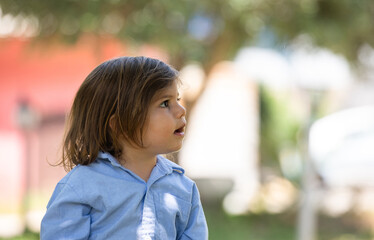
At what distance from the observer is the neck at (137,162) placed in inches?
73.5

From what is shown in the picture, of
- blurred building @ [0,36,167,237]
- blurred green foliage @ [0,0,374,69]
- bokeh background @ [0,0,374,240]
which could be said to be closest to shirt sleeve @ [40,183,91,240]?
bokeh background @ [0,0,374,240]

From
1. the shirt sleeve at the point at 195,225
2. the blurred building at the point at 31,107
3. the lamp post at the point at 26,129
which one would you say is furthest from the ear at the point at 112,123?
the blurred building at the point at 31,107

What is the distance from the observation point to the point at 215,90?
11422 mm

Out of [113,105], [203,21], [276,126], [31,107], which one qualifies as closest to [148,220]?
[113,105]

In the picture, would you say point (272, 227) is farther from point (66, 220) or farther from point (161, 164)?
point (66, 220)

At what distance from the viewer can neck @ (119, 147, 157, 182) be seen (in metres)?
1.87

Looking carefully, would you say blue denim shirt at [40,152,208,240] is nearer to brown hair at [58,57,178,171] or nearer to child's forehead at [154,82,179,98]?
brown hair at [58,57,178,171]

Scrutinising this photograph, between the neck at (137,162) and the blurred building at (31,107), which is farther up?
the neck at (137,162)

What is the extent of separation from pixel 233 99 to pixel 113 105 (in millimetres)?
9741

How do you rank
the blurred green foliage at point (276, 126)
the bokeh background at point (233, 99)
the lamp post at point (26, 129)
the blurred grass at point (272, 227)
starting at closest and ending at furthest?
1. the bokeh background at point (233, 99)
2. the lamp post at point (26, 129)
3. the blurred grass at point (272, 227)
4. the blurred green foliage at point (276, 126)

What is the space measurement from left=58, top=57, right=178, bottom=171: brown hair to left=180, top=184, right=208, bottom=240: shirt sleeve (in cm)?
25

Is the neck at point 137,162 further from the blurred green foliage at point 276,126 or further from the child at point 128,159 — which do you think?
the blurred green foliage at point 276,126

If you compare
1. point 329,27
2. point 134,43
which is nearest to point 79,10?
point 134,43

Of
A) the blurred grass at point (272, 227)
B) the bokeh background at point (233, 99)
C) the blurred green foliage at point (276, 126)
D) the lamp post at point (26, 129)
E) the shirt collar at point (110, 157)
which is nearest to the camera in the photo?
the shirt collar at point (110, 157)
